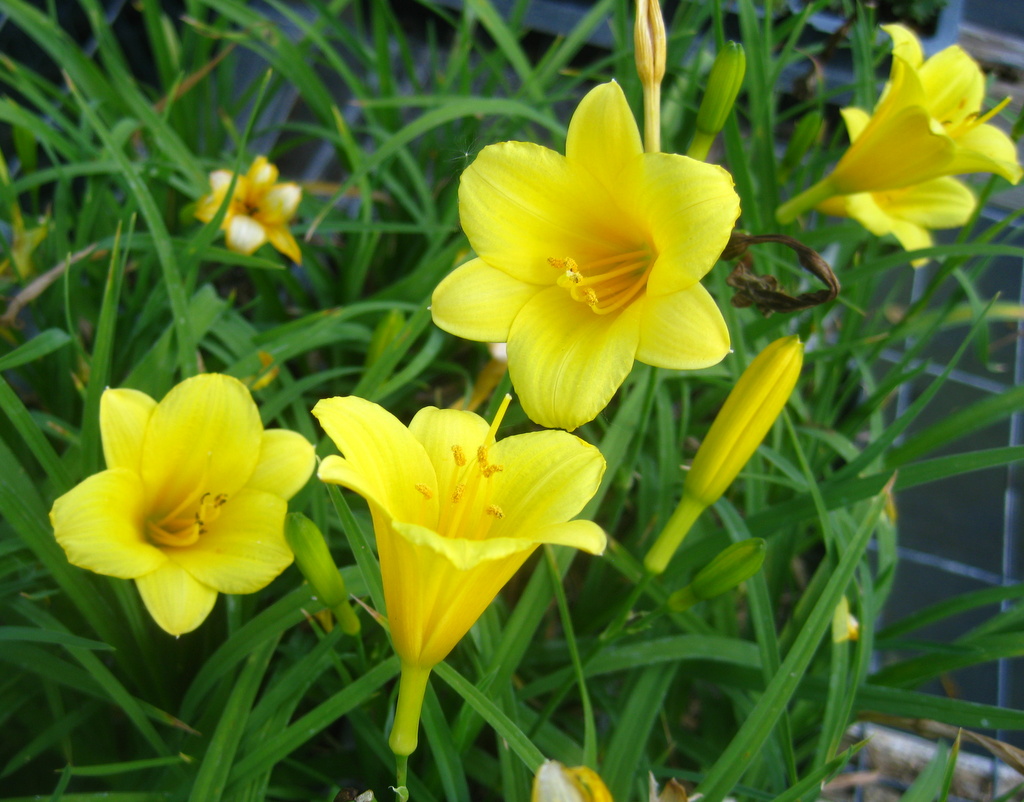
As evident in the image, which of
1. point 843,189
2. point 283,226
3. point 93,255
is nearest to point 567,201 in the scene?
point 843,189

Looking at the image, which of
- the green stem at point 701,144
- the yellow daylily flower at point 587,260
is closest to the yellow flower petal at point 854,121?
the green stem at point 701,144

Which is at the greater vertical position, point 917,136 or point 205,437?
point 917,136

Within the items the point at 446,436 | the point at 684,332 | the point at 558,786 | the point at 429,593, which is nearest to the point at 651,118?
the point at 684,332

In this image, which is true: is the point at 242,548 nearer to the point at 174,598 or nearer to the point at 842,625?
the point at 174,598

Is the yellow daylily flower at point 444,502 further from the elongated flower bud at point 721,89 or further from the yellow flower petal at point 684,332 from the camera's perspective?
the elongated flower bud at point 721,89

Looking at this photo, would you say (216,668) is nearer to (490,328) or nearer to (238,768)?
(238,768)

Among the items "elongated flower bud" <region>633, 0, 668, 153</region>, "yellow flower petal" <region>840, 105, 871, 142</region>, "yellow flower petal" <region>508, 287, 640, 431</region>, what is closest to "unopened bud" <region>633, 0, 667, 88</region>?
"elongated flower bud" <region>633, 0, 668, 153</region>

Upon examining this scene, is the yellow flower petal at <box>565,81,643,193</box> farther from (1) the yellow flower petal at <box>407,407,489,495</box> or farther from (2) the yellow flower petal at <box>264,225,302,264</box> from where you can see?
(2) the yellow flower petal at <box>264,225,302,264</box>
